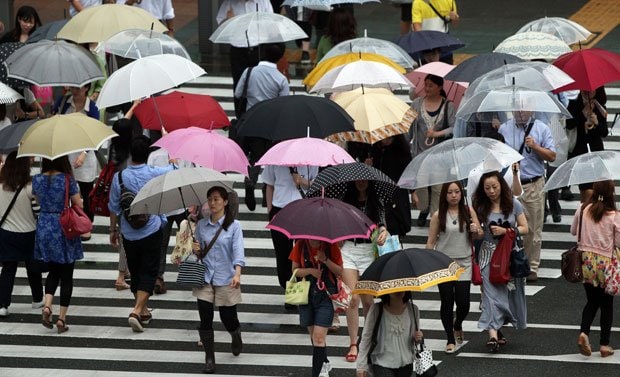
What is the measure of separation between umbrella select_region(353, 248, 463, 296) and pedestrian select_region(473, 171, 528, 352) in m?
2.24

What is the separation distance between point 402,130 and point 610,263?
97.1 inches

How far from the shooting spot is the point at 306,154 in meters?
14.2

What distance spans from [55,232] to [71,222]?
19 cm

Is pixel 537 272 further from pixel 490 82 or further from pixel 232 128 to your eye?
pixel 232 128

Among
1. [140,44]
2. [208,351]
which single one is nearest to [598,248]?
[208,351]

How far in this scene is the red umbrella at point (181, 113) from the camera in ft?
52.0

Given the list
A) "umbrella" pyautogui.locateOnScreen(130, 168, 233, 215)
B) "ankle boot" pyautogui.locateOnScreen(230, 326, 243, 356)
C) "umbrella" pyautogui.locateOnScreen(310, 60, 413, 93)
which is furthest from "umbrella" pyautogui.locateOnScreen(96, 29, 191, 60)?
"ankle boot" pyautogui.locateOnScreen(230, 326, 243, 356)

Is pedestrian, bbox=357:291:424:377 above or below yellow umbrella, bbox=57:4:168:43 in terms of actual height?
below

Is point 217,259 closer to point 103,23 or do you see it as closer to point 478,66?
point 478,66

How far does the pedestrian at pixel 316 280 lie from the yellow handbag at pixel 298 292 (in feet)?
Result: 0.16

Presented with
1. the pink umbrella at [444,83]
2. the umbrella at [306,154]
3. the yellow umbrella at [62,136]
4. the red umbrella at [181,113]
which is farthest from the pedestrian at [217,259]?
the pink umbrella at [444,83]

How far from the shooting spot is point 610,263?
13672 mm

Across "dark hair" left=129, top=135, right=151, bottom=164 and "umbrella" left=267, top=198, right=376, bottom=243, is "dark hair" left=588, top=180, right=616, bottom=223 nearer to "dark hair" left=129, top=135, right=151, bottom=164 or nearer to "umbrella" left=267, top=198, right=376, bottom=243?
"umbrella" left=267, top=198, right=376, bottom=243

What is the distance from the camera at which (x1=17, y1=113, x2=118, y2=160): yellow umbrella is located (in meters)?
14.5
